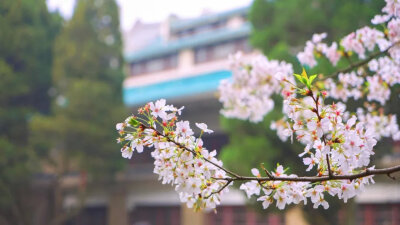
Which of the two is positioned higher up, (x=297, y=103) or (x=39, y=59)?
(x=39, y=59)

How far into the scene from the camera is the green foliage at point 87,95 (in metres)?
8.98

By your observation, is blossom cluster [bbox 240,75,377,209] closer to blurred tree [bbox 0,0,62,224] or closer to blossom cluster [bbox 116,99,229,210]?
blossom cluster [bbox 116,99,229,210]

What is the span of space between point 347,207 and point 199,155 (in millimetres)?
5217

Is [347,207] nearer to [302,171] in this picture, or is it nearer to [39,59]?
[302,171]

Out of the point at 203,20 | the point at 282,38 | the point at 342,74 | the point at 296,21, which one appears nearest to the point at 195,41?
the point at 203,20

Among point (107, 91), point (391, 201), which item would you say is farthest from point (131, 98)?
point (391, 201)

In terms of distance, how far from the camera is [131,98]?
43.5 feet

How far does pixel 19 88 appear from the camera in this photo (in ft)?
27.2

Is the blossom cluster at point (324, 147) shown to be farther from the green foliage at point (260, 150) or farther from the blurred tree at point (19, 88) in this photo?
the blurred tree at point (19, 88)

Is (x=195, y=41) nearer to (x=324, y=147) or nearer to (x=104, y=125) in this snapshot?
(x=104, y=125)

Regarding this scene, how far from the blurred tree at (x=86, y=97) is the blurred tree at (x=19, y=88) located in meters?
0.31

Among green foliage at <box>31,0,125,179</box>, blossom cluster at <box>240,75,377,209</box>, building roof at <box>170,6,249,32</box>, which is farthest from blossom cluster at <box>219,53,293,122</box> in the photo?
building roof at <box>170,6,249,32</box>

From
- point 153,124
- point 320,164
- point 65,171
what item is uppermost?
point 65,171

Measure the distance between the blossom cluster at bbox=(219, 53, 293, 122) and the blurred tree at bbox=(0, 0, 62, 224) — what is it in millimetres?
5278
